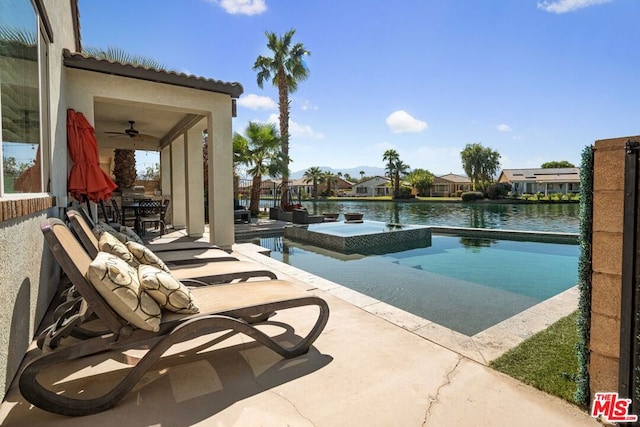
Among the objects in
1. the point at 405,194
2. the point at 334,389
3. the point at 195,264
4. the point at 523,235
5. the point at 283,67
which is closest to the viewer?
the point at 334,389

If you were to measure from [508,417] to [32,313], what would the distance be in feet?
13.0

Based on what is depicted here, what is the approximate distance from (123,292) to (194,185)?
8134 mm

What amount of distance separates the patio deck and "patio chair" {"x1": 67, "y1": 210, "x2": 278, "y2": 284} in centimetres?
79

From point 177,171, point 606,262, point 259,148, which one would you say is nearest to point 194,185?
point 177,171

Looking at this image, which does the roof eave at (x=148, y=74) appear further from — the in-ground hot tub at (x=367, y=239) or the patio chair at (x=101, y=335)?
the in-ground hot tub at (x=367, y=239)

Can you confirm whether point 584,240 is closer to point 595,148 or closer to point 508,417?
point 595,148

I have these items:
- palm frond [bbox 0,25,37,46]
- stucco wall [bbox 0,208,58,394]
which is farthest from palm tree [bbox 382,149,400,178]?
stucco wall [bbox 0,208,58,394]

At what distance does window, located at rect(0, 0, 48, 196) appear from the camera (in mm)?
2486

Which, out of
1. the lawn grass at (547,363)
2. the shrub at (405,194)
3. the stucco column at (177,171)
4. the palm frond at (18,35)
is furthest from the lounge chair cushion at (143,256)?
the shrub at (405,194)

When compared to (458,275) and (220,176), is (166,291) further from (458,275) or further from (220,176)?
(458,275)

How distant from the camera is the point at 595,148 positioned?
6.95ft

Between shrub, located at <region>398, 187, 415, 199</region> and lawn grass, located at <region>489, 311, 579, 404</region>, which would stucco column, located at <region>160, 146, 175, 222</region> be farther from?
shrub, located at <region>398, 187, 415, 199</region>

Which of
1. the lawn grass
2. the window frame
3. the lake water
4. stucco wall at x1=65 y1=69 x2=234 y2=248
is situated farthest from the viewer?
the lake water

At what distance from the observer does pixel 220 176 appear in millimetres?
7559
